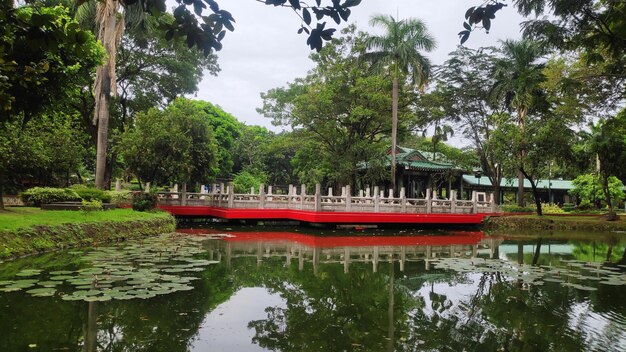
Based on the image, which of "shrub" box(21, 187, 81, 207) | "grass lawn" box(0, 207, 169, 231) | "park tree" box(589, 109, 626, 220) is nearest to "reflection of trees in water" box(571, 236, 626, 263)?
"park tree" box(589, 109, 626, 220)

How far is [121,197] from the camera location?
2020 centimetres

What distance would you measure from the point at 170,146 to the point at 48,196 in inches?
251

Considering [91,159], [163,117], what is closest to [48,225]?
[163,117]

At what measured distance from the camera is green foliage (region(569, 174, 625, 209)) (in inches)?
1369

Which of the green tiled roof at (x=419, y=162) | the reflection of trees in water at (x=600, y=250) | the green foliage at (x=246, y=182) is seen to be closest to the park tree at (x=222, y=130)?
the green foliage at (x=246, y=182)

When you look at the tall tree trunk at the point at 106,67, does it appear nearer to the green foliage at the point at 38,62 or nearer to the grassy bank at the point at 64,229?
the grassy bank at the point at 64,229

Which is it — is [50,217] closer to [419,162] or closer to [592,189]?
[419,162]

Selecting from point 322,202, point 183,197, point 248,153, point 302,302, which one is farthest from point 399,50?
point 248,153

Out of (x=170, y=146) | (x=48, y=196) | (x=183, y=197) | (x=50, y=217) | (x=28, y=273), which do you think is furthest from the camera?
(x=183, y=197)

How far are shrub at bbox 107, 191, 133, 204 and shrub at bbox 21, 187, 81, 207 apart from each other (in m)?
3.01

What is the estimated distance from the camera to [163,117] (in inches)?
859

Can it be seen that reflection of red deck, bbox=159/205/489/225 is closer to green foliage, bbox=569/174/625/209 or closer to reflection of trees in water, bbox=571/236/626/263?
reflection of trees in water, bbox=571/236/626/263

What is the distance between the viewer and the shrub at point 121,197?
1972cm

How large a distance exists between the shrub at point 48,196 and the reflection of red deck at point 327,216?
6514 millimetres
